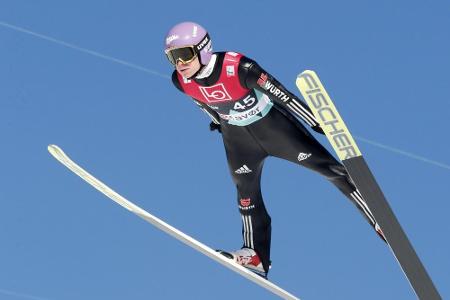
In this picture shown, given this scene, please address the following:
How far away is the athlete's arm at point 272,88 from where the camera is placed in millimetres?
6129

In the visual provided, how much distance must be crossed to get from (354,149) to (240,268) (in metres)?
0.93

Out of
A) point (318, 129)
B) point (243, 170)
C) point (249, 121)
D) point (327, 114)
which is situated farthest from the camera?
point (243, 170)

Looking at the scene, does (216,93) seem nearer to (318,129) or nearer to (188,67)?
(188,67)

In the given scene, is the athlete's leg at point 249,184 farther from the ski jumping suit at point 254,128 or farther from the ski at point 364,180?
the ski at point 364,180

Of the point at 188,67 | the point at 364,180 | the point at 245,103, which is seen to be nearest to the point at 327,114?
the point at 364,180

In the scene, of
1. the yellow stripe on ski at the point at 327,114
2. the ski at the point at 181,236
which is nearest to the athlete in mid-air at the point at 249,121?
the ski at the point at 181,236

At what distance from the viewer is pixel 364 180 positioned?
5855mm

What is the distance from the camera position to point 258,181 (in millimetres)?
6641

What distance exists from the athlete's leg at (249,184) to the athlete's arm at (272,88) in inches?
13.2

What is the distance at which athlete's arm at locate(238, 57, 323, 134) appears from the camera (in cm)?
613

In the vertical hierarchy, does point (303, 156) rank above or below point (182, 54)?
below

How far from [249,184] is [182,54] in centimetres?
89

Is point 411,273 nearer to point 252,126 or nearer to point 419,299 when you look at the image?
point 419,299

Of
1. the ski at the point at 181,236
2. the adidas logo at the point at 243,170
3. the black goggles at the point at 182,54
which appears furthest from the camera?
the adidas logo at the point at 243,170
